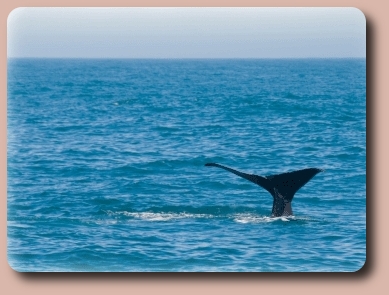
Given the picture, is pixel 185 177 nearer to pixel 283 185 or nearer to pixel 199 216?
pixel 199 216

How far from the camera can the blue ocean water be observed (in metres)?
22.7

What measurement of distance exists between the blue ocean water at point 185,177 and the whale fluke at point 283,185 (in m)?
0.20

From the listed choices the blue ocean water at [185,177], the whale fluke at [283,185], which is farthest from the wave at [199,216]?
the whale fluke at [283,185]

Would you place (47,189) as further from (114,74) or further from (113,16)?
(114,74)

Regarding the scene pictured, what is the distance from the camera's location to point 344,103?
2377 centimetres

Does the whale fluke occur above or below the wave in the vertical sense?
above

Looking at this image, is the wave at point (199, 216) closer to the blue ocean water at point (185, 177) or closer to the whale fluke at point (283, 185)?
the blue ocean water at point (185, 177)

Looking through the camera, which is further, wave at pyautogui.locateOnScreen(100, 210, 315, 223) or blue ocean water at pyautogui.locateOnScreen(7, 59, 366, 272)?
wave at pyautogui.locateOnScreen(100, 210, 315, 223)

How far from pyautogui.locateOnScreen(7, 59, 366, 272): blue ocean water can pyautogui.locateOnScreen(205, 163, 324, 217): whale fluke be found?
0.67ft

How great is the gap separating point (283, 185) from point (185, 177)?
181 centimetres

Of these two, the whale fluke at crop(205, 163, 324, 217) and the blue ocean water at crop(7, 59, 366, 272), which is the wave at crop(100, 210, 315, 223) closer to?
the blue ocean water at crop(7, 59, 366, 272)

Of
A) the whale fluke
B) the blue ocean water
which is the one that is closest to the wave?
the blue ocean water

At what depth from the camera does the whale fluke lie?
928 inches

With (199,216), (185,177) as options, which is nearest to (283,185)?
(199,216)
